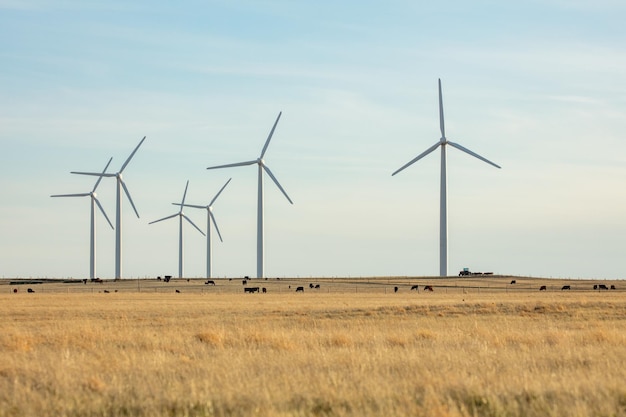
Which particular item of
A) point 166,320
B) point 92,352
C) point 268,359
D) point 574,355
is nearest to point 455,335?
point 574,355

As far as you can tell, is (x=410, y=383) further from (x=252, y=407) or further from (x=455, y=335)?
(x=455, y=335)

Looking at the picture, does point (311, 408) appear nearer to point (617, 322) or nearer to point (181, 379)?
point (181, 379)

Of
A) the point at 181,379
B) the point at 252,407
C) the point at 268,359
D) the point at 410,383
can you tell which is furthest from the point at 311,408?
the point at 268,359

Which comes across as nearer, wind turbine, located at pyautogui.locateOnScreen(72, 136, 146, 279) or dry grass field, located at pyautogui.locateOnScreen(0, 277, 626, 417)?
dry grass field, located at pyautogui.locateOnScreen(0, 277, 626, 417)

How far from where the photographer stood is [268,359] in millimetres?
25922

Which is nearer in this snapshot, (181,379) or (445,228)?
(181,379)

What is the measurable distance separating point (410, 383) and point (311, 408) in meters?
3.31

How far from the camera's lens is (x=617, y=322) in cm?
4669

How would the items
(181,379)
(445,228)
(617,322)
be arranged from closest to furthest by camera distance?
(181,379), (617,322), (445,228)

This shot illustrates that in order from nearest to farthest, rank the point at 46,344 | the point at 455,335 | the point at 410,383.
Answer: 1. the point at 410,383
2. the point at 46,344
3. the point at 455,335

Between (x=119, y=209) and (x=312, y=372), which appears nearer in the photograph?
(x=312, y=372)

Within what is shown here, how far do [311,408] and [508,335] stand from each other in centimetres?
1861

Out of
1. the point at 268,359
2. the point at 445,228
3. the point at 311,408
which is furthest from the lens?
the point at 445,228

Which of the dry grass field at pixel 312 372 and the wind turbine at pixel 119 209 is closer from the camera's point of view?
the dry grass field at pixel 312 372
